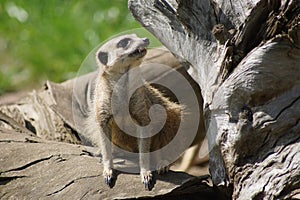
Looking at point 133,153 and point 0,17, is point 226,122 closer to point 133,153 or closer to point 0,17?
point 133,153

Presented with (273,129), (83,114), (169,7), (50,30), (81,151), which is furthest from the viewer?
(50,30)

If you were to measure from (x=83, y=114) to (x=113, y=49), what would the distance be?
2.67ft

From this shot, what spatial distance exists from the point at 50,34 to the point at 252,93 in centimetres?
368

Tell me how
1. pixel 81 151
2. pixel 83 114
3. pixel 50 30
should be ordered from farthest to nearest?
pixel 50 30
pixel 83 114
pixel 81 151

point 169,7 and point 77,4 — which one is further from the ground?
point 169,7

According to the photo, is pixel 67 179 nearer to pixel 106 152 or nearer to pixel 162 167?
pixel 106 152

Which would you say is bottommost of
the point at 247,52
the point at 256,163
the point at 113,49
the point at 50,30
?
the point at 50,30

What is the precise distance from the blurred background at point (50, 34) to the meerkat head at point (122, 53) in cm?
220

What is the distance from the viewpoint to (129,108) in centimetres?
340

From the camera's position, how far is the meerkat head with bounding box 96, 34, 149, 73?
11.0 ft

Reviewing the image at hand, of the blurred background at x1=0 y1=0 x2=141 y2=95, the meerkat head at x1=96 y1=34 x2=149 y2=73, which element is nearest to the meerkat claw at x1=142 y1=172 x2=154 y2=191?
the meerkat head at x1=96 y1=34 x2=149 y2=73

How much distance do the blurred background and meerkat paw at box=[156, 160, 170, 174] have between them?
2555mm

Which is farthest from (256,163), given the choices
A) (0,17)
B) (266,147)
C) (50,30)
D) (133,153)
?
(0,17)

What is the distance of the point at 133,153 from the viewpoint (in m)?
3.56
